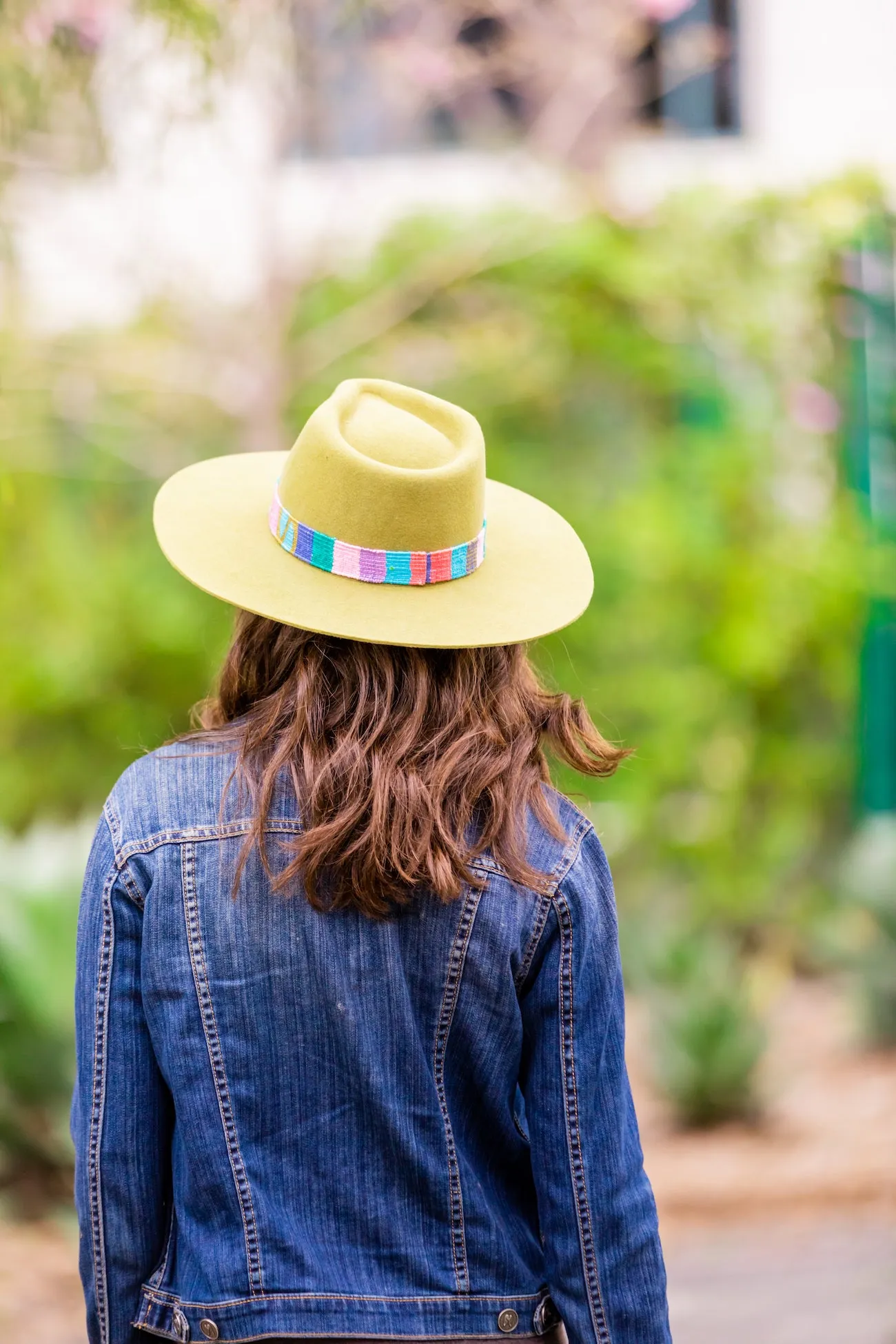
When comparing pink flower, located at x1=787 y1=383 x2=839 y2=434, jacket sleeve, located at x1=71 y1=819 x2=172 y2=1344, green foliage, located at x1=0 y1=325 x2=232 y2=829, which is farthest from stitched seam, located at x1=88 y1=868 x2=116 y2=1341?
pink flower, located at x1=787 y1=383 x2=839 y2=434

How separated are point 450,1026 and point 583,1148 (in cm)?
21

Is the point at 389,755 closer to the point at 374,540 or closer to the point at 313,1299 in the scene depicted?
the point at 374,540

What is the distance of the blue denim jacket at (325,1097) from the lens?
1.44 m

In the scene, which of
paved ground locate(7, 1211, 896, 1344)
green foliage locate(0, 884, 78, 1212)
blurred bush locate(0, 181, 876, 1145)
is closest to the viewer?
paved ground locate(7, 1211, 896, 1344)

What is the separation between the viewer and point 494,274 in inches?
222

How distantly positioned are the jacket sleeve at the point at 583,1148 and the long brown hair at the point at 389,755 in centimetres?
10

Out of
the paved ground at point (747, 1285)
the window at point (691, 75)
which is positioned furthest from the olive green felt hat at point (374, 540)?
the window at point (691, 75)

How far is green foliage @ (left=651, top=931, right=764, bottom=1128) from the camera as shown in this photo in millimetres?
4289

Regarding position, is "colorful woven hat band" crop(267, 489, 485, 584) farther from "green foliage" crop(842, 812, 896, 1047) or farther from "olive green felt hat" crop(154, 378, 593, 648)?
"green foliage" crop(842, 812, 896, 1047)

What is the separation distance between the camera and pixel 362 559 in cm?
152

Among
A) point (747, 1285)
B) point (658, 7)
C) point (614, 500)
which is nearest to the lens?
point (747, 1285)

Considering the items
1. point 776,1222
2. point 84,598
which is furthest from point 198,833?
point 84,598

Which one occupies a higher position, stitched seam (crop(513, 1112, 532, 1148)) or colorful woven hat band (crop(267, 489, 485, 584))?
colorful woven hat band (crop(267, 489, 485, 584))

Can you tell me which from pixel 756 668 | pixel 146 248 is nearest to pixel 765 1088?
pixel 756 668
